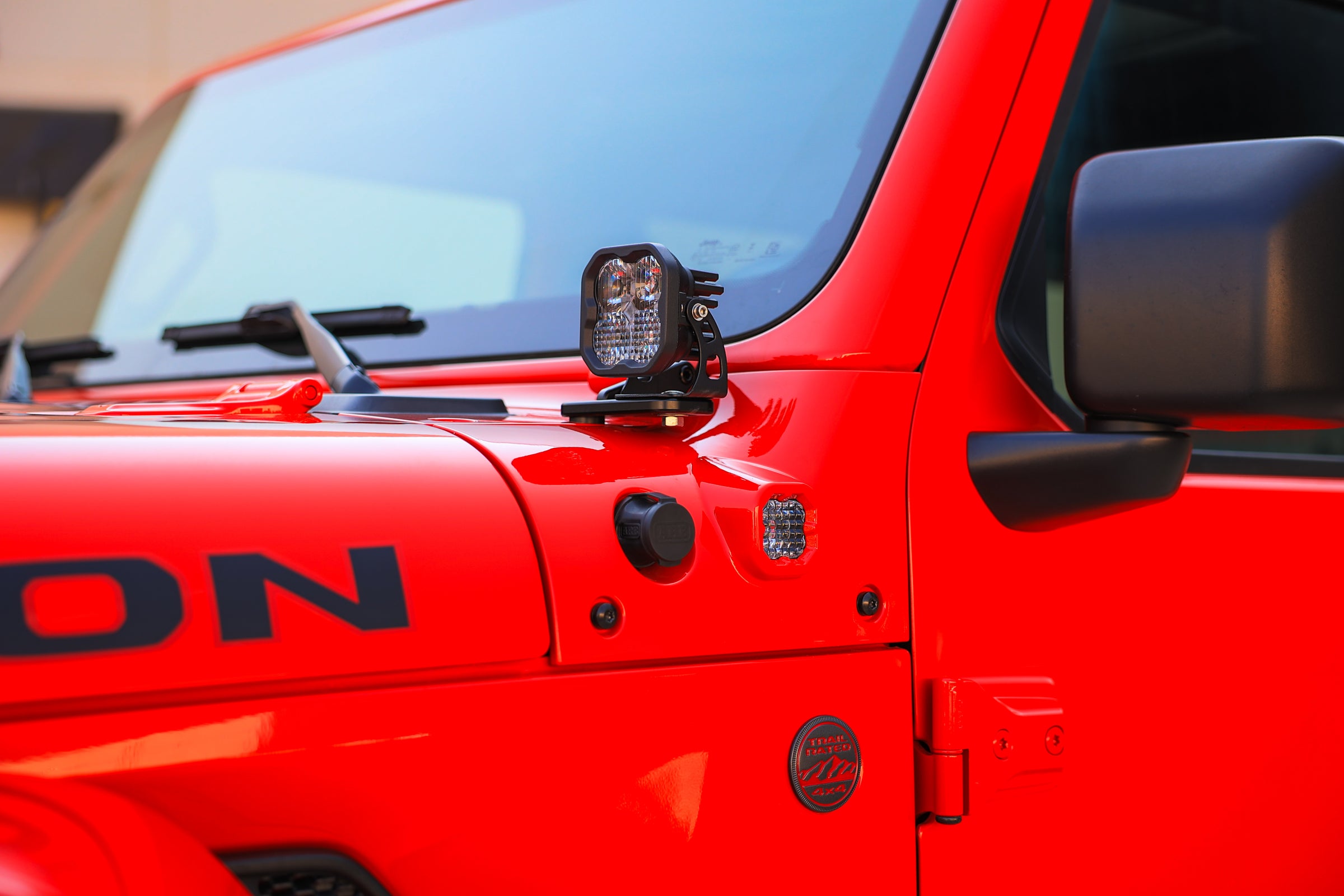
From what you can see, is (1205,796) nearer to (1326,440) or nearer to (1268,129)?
(1326,440)

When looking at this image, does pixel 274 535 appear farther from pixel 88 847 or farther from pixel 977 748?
pixel 977 748

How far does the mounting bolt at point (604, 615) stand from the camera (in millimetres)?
1045

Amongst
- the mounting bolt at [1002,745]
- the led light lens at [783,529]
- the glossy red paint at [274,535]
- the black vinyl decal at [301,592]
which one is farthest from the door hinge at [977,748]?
the black vinyl decal at [301,592]

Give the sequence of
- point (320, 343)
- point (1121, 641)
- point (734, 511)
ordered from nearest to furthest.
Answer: point (734, 511) → point (1121, 641) → point (320, 343)

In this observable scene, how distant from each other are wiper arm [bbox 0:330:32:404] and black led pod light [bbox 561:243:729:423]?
3.56 ft

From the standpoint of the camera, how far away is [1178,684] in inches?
56.7

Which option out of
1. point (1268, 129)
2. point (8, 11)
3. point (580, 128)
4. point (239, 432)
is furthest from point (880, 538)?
point (8, 11)

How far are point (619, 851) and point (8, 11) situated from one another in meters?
9.46

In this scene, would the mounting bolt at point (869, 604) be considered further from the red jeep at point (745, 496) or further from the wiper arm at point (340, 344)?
the wiper arm at point (340, 344)

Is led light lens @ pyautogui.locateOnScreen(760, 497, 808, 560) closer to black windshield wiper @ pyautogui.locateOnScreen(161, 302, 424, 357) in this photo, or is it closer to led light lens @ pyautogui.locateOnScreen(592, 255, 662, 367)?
led light lens @ pyautogui.locateOnScreen(592, 255, 662, 367)

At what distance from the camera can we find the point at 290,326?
1731 millimetres

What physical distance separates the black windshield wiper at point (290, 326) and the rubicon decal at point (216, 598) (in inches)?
30.0

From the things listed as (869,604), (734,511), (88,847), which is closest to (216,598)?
(88,847)

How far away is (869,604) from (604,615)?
287 mm
